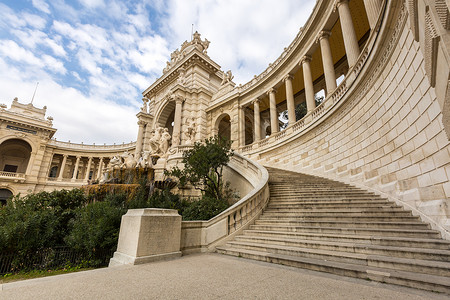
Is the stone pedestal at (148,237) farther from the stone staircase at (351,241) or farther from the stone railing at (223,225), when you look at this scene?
the stone staircase at (351,241)

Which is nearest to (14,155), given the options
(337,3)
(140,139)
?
(140,139)

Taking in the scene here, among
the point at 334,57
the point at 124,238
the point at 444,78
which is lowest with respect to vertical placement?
the point at 124,238

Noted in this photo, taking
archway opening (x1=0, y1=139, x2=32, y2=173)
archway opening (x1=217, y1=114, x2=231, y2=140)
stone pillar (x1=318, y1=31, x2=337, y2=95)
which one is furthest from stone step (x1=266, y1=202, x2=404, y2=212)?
archway opening (x1=0, y1=139, x2=32, y2=173)

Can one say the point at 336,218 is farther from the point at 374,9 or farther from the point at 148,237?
the point at 374,9

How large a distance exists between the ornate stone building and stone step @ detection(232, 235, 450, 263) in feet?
5.55

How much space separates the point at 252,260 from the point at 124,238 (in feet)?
10.7

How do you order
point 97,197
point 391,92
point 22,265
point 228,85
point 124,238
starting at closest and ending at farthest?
point 124,238 < point 22,265 < point 391,92 < point 97,197 < point 228,85

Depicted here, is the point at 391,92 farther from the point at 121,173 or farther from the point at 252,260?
the point at 121,173

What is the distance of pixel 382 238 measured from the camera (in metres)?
4.80

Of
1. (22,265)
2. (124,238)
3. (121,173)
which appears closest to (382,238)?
(124,238)

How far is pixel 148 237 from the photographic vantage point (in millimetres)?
4918

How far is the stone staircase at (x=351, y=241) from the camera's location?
3676 millimetres

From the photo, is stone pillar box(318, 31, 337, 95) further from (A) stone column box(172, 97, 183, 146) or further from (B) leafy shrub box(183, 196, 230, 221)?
(A) stone column box(172, 97, 183, 146)

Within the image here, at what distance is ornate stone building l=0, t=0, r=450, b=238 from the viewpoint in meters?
5.26
